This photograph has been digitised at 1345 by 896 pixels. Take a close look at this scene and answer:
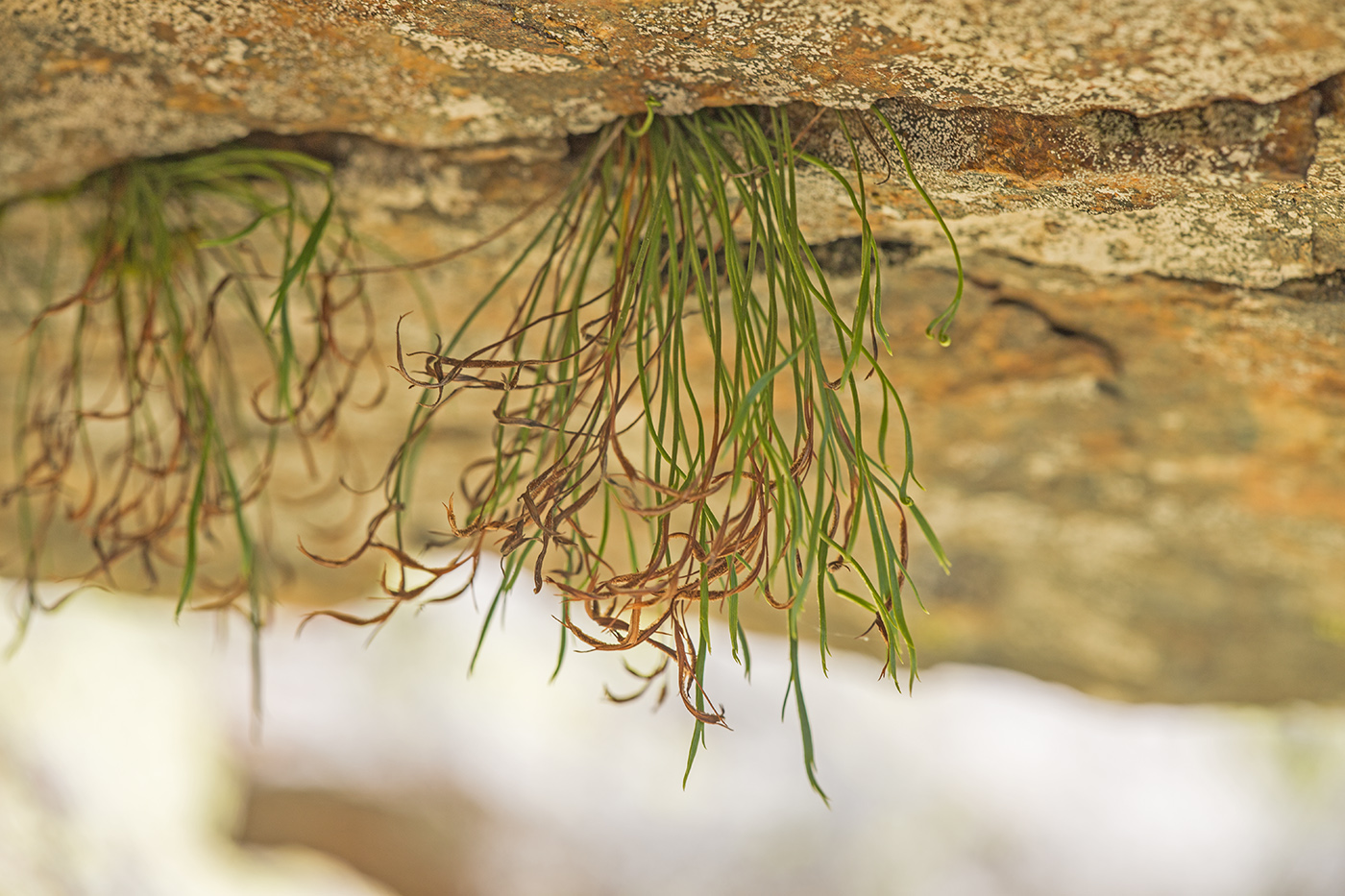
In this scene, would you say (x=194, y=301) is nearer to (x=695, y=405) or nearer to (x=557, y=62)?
(x=557, y=62)

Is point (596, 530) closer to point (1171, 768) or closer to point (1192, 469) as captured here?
point (1192, 469)

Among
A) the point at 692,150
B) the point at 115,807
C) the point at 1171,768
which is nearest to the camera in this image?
the point at 692,150

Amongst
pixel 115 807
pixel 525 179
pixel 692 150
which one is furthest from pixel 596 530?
pixel 115 807

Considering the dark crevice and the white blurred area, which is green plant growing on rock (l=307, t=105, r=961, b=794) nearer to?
the dark crevice

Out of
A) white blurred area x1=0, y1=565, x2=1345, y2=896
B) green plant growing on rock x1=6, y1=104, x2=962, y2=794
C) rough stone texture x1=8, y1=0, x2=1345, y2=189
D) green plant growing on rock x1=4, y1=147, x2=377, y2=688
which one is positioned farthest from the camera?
white blurred area x1=0, y1=565, x2=1345, y2=896

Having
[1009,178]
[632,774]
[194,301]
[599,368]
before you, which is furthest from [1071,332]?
[632,774]

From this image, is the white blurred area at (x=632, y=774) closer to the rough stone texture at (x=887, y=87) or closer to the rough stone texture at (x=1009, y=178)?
the rough stone texture at (x=1009, y=178)

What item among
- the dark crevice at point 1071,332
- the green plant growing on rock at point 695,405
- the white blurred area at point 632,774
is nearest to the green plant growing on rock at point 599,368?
the green plant growing on rock at point 695,405

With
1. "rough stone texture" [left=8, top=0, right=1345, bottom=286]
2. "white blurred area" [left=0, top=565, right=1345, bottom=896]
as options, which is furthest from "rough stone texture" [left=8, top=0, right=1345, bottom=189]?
"white blurred area" [left=0, top=565, right=1345, bottom=896]
